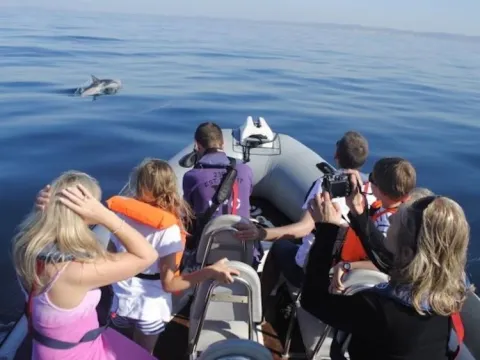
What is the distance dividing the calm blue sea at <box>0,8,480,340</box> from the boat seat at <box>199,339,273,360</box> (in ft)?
9.82

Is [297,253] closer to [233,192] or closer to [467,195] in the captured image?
[233,192]

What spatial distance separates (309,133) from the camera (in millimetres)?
10719

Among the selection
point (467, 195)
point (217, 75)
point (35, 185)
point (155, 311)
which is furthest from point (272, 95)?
point (155, 311)

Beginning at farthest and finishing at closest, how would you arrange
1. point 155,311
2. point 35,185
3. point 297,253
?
1. point 35,185
2. point 297,253
3. point 155,311

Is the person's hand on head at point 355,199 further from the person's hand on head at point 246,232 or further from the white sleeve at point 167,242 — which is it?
the white sleeve at point 167,242

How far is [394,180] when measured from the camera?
2.80 meters

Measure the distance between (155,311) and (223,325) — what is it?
0.48 metres

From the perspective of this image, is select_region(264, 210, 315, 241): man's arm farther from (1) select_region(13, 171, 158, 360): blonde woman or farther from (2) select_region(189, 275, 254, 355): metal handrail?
(1) select_region(13, 171, 158, 360): blonde woman

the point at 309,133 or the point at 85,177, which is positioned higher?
the point at 85,177

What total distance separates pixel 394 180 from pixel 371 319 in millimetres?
1183

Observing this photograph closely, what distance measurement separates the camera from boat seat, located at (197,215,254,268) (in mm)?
2789

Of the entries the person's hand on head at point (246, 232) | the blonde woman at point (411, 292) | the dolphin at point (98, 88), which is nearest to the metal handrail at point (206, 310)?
the person's hand on head at point (246, 232)

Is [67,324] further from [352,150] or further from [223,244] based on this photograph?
[352,150]

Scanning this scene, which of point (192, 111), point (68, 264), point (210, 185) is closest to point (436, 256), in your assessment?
point (68, 264)
